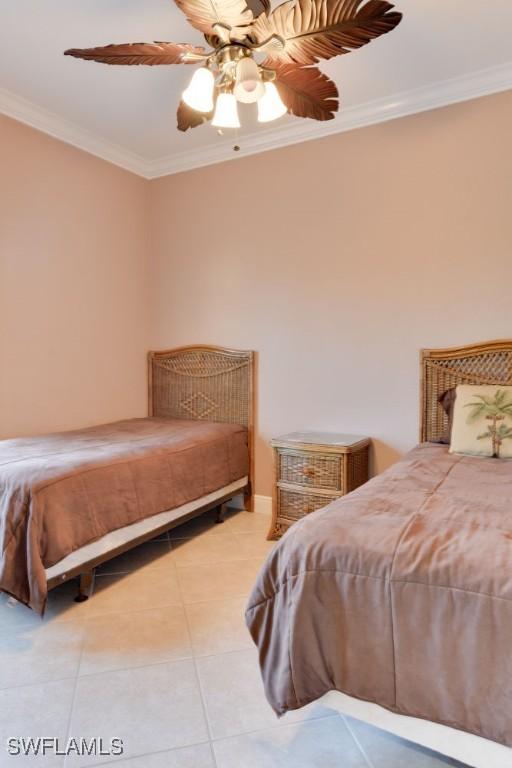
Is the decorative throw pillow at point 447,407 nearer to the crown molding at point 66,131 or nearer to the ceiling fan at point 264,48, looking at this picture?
the ceiling fan at point 264,48

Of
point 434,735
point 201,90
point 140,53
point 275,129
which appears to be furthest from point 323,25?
point 434,735

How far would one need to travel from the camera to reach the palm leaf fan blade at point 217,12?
1.60 m

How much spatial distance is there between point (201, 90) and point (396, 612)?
190 centimetres

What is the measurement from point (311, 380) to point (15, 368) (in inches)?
Answer: 74.8

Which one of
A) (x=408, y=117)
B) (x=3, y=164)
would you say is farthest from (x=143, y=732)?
(x=408, y=117)

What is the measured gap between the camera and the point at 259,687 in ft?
5.58

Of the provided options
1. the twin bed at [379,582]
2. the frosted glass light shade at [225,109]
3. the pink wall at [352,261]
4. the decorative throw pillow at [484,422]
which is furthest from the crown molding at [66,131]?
the decorative throw pillow at [484,422]

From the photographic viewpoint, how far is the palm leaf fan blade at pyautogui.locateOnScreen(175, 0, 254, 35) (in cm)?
160

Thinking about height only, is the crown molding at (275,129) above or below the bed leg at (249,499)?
above

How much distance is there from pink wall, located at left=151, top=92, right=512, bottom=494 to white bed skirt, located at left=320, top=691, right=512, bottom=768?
1890mm

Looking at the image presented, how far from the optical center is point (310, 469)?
2904 mm

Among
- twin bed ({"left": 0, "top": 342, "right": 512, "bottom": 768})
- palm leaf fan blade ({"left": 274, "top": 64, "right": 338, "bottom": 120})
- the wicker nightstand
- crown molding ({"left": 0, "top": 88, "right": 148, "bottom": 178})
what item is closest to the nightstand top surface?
the wicker nightstand

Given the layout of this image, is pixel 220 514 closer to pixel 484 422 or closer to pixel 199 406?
pixel 199 406

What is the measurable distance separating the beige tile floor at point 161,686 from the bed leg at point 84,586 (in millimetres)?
46
